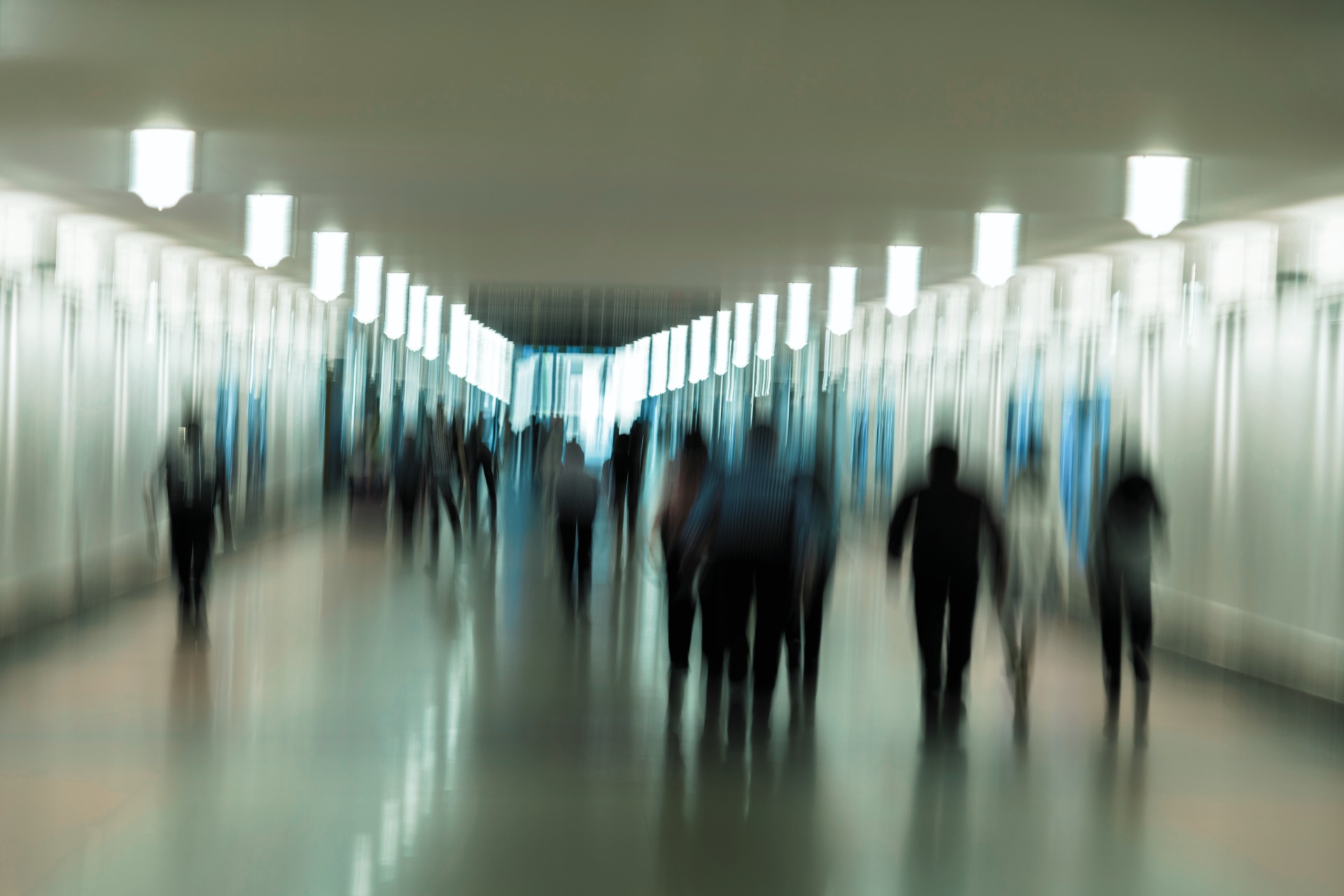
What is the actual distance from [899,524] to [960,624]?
31.8 inches

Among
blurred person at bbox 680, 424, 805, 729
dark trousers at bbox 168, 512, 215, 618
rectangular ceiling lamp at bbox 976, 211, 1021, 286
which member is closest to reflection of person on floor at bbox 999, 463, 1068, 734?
blurred person at bbox 680, 424, 805, 729

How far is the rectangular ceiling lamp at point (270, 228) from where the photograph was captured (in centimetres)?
995

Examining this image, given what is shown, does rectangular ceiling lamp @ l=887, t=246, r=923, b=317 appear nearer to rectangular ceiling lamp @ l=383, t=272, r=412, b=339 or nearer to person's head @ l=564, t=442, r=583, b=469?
person's head @ l=564, t=442, r=583, b=469

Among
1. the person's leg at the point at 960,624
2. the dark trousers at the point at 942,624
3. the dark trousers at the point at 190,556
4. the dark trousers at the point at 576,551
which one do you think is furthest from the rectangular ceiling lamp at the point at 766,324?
the dark trousers at the point at 190,556

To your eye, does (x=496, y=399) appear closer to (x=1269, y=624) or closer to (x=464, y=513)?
(x=464, y=513)

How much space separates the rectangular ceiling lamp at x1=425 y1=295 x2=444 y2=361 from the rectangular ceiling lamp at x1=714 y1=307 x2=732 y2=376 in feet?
8.58

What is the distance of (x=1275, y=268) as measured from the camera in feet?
36.8

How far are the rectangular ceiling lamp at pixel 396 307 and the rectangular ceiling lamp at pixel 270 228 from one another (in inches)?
37.2

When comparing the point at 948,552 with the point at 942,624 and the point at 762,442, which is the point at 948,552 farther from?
the point at 762,442

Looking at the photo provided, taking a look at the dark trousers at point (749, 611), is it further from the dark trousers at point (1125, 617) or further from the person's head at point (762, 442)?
the dark trousers at point (1125, 617)

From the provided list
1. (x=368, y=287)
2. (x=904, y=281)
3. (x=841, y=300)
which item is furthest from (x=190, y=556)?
(x=904, y=281)

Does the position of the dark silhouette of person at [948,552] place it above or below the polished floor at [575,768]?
above

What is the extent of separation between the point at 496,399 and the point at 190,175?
386cm

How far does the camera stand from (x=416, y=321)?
37.1 feet
